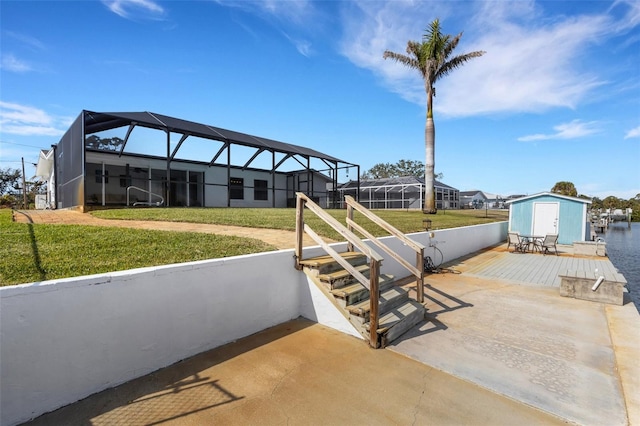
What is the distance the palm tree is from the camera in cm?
1669

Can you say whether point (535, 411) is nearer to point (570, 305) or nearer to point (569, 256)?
point (570, 305)

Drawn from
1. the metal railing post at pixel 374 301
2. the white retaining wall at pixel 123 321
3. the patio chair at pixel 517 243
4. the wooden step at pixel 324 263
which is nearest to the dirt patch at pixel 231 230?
the wooden step at pixel 324 263

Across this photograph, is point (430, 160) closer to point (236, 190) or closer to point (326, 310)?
point (236, 190)

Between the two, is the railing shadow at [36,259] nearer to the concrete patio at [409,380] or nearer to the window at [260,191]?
the concrete patio at [409,380]

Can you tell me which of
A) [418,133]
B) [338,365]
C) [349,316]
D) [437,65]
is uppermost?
[437,65]

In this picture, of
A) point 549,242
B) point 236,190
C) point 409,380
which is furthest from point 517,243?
point 236,190

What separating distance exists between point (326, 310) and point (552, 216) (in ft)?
47.6

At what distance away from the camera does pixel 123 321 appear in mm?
2662

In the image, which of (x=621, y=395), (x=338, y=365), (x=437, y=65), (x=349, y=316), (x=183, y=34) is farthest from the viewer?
(x=437, y=65)

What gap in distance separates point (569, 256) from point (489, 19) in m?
8.91

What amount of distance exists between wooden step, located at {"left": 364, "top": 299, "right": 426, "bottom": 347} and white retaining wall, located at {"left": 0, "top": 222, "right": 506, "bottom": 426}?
445 mm

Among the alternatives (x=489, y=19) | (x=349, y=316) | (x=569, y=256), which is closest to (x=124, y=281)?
(x=349, y=316)

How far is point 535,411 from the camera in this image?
91.8 inches

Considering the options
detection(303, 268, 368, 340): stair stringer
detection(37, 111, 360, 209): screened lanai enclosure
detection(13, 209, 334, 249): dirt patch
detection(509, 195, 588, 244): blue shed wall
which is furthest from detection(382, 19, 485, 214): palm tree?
detection(303, 268, 368, 340): stair stringer
